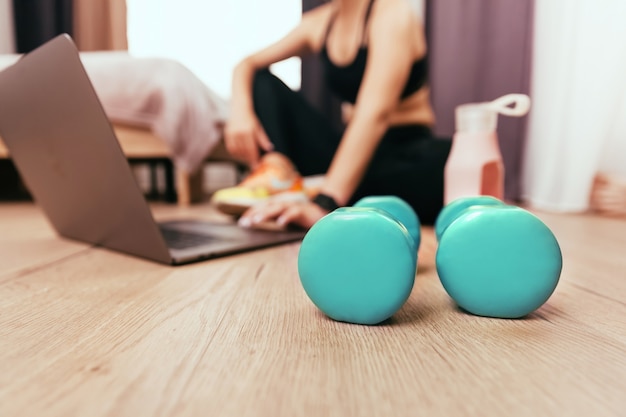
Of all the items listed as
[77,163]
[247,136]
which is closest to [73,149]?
[77,163]

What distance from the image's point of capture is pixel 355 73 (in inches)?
51.9

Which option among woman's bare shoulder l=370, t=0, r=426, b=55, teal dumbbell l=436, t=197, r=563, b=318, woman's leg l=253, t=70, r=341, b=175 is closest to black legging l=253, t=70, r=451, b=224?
woman's leg l=253, t=70, r=341, b=175

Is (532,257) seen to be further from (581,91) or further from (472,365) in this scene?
(581,91)

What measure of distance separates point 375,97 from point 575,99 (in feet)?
2.96

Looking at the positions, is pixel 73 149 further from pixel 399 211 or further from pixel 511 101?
pixel 511 101

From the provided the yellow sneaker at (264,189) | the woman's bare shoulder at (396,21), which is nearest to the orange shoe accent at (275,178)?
the yellow sneaker at (264,189)

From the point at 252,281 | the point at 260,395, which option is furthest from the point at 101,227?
the point at 260,395

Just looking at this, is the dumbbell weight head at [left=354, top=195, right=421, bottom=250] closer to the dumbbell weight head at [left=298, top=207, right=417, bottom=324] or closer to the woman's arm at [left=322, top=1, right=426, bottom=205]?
the dumbbell weight head at [left=298, top=207, right=417, bottom=324]

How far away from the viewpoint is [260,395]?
0.98ft

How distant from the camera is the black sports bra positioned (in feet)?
4.18

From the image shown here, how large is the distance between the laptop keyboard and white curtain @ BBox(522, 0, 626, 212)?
1.29m

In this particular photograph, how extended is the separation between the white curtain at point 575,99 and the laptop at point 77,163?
45.7 inches

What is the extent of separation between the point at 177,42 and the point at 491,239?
2.68 m

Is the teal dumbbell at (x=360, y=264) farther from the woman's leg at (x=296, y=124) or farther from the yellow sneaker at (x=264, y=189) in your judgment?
the woman's leg at (x=296, y=124)
